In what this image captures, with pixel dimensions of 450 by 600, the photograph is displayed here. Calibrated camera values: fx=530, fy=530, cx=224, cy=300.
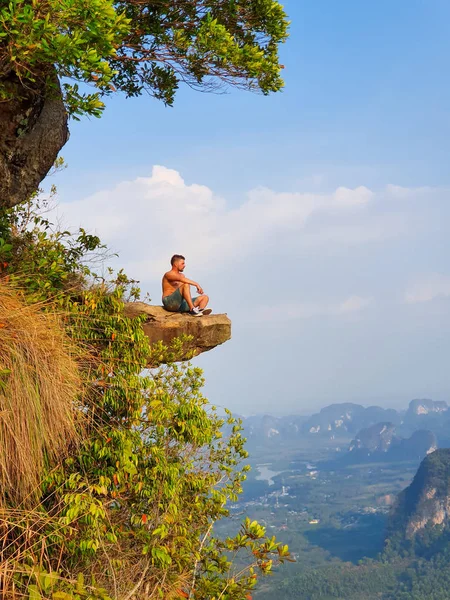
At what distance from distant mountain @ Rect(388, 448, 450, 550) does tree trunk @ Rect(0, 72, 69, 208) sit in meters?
134

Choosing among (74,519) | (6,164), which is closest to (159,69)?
(6,164)

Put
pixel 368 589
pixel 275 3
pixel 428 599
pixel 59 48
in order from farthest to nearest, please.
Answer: pixel 368 589, pixel 428 599, pixel 275 3, pixel 59 48

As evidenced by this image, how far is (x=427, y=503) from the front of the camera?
411 feet

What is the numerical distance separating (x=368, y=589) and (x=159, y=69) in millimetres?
114984

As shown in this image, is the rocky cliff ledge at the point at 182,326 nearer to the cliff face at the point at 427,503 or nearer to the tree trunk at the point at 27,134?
the tree trunk at the point at 27,134

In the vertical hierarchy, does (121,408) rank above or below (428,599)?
above

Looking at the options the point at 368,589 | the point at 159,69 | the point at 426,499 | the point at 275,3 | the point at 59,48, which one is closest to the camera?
the point at 59,48

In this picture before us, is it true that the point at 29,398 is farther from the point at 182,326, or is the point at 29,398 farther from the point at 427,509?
the point at 427,509

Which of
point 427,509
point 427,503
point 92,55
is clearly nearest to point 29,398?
point 92,55

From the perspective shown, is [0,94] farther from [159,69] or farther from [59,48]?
[159,69]

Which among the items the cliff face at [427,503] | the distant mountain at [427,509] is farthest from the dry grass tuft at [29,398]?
the cliff face at [427,503]

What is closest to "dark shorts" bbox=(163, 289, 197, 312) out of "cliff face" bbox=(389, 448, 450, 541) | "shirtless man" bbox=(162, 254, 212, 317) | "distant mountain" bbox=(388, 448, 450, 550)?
"shirtless man" bbox=(162, 254, 212, 317)

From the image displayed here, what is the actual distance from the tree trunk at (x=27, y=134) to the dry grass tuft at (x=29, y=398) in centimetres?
184

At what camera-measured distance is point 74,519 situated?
16.8ft
